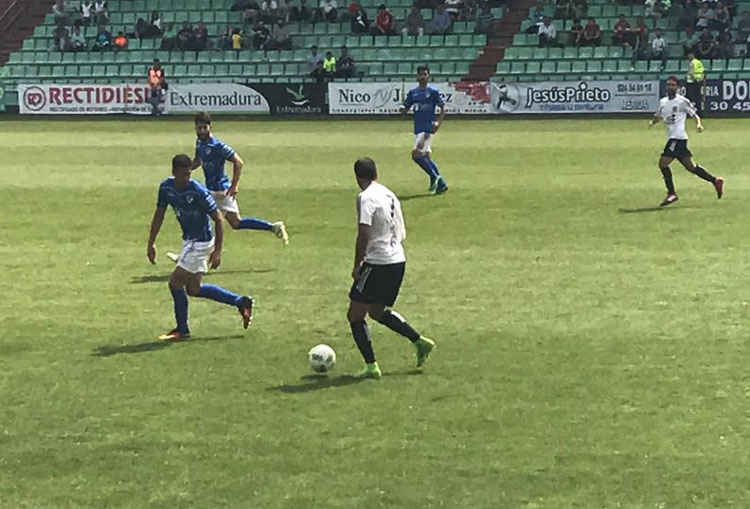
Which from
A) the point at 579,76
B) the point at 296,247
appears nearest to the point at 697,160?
the point at 296,247

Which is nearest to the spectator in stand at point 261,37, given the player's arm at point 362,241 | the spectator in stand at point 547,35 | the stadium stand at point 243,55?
the stadium stand at point 243,55

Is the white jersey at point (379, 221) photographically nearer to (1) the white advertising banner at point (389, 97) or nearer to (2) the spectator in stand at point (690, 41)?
(1) the white advertising banner at point (389, 97)

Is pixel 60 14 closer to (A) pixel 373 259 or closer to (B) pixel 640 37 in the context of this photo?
(B) pixel 640 37

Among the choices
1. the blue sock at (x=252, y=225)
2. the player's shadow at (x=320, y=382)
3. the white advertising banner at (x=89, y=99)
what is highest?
the player's shadow at (x=320, y=382)

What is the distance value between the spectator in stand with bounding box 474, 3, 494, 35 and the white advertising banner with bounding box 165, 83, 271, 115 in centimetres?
989

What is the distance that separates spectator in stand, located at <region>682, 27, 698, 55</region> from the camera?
42969 millimetres

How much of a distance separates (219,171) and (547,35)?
31836 millimetres

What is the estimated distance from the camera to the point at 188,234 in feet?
37.8

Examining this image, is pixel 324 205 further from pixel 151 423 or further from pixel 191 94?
pixel 191 94

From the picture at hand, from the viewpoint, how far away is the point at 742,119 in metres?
37.9

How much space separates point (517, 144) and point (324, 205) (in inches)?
453

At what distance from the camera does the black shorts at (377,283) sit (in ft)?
32.1

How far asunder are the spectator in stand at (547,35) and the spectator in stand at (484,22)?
2.74m

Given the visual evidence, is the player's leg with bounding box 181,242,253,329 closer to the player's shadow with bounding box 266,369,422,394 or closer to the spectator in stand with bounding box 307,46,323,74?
the player's shadow with bounding box 266,369,422,394
